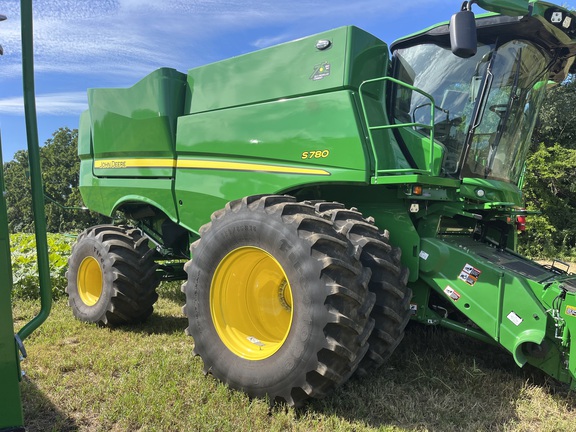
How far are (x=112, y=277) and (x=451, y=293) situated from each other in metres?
3.37

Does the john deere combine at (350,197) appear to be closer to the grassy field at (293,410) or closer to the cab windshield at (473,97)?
the cab windshield at (473,97)

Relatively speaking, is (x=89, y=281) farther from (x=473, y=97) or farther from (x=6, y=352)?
(x=473, y=97)

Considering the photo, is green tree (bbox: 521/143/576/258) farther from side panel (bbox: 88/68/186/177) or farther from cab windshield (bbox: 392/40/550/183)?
side panel (bbox: 88/68/186/177)

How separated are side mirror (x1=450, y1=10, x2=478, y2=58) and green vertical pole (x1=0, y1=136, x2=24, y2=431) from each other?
8.85 feet

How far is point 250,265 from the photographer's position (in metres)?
3.51

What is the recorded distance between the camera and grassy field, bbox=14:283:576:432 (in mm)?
2818

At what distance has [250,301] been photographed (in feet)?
11.8

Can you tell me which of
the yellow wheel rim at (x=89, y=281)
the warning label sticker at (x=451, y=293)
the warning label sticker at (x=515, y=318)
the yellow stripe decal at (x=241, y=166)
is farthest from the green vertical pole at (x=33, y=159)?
the yellow wheel rim at (x=89, y=281)

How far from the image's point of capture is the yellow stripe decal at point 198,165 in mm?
3844

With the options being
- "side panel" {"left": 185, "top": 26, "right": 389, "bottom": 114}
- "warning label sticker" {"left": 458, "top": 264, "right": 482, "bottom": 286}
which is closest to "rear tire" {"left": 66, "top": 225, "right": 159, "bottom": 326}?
"side panel" {"left": 185, "top": 26, "right": 389, "bottom": 114}

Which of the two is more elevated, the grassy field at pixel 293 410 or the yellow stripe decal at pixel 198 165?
the yellow stripe decal at pixel 198 165

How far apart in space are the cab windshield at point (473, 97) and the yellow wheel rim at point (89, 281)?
12.7 ft

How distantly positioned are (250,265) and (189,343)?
54.3 inches

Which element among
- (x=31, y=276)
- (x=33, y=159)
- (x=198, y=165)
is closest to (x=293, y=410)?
(x=33, y=159)
